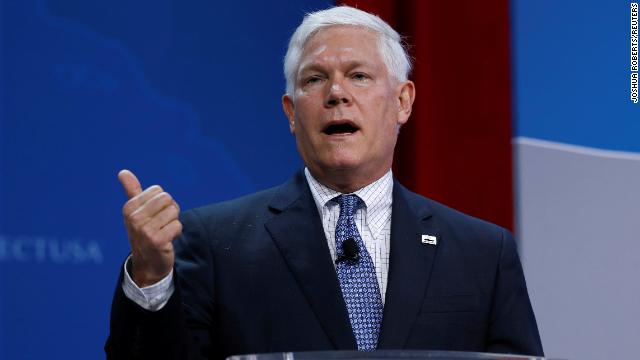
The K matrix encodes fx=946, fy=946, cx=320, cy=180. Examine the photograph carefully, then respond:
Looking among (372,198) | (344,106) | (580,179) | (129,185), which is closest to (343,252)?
(372,198)

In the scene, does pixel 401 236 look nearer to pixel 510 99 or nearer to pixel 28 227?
pixel 28 227

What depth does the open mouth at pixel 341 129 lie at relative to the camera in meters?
1.87

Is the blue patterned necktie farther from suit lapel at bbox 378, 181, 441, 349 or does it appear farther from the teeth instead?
the teeth

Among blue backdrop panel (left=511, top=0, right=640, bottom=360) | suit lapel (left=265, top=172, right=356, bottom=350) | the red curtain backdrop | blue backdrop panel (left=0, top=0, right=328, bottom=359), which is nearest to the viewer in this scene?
suit lapel (left=265, top=172, right=356, bottom=350)

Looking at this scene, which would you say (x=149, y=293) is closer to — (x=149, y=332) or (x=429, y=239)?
(x=149, y=332)

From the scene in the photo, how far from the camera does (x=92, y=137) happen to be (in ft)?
8.45

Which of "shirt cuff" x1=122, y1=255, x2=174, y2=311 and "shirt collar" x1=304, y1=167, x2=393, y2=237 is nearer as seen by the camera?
"shirt cuff" x1=122, y1=255, x2=174, y2=311

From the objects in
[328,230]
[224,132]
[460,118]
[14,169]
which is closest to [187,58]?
[224,132]

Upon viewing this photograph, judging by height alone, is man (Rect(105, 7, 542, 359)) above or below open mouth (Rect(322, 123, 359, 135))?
below

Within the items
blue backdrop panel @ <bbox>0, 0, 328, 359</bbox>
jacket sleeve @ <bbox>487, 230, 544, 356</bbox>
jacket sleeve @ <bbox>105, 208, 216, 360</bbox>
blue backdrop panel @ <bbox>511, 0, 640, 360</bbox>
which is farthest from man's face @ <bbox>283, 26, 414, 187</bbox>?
blue backdrop panel @ <bbox>511, 0, 640, 360</bbox>

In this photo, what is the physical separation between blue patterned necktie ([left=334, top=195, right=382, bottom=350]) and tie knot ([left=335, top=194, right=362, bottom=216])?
1.0 inches

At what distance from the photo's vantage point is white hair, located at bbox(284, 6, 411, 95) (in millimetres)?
1945

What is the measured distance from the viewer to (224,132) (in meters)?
2.93

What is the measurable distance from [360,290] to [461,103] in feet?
4.99
